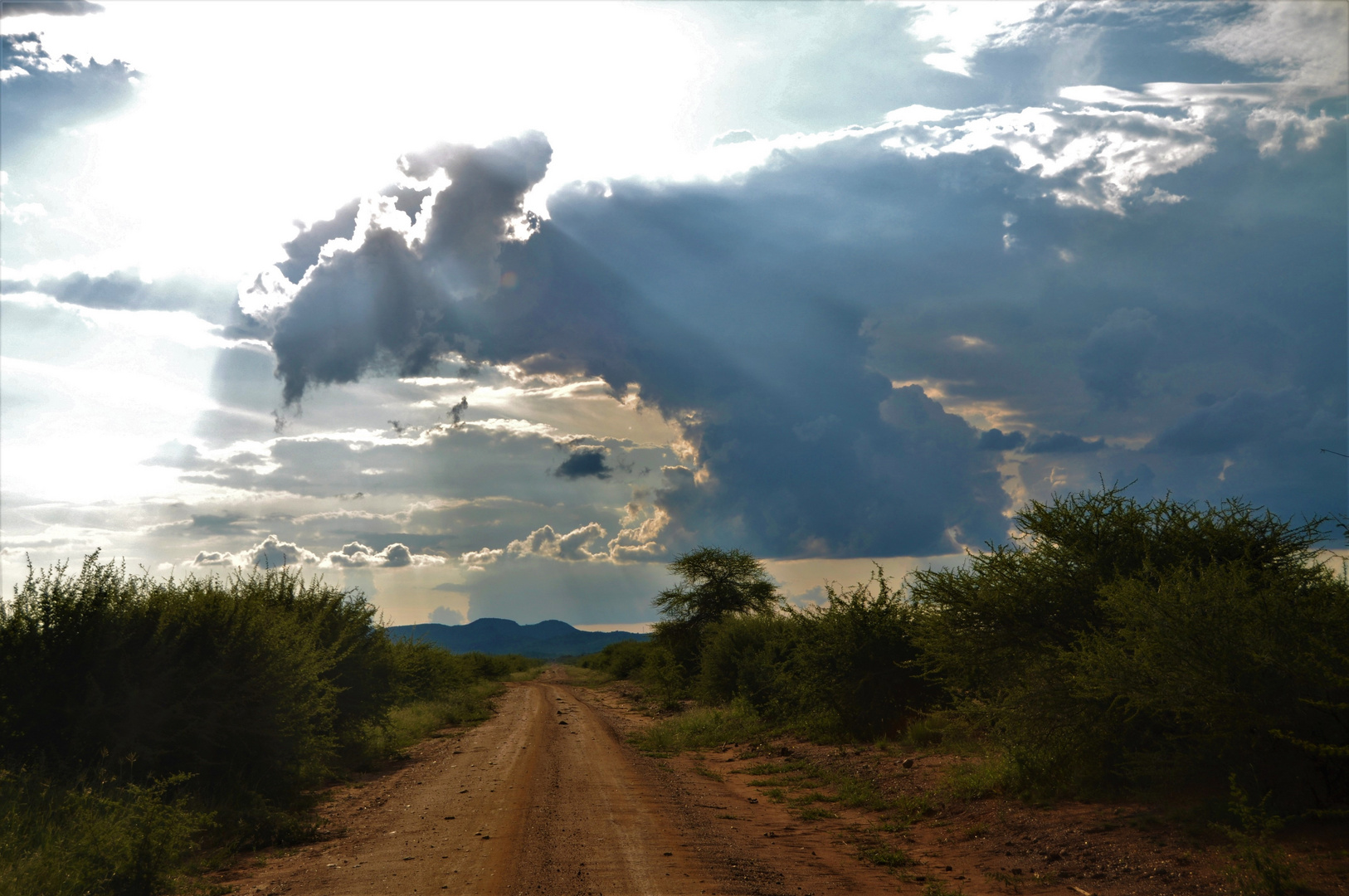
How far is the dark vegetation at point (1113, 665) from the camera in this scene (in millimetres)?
8758

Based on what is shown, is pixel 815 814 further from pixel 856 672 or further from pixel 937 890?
pixel 856 672

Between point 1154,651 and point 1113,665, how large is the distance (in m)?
0.70

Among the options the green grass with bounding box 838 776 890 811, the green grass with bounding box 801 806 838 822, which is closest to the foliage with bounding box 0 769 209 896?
the green grass with bounding box 801 806 838 822

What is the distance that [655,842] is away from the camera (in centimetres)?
1054

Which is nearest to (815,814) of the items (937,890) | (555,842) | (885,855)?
(885,855)

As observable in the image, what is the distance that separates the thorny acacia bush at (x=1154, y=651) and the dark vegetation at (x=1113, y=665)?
3 centimetres

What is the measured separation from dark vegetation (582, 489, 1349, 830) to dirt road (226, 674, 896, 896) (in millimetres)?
4014

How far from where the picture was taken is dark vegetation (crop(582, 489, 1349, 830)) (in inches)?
345

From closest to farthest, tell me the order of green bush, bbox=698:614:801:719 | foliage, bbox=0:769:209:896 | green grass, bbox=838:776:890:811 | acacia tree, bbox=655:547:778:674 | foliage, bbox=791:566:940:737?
foliage, bbox=0:769:209:896
green grass, bbox=838:776:890:811
foliage, bbox=791:566:940:737
green bush, bbox=698:614:801:719
acacia tree, bbox=655:547:778:674

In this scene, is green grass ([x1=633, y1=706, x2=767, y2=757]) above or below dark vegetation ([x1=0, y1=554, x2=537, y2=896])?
below

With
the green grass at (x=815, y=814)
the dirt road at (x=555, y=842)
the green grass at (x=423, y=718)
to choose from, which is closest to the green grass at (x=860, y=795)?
the green grass at (x=815, y=814)

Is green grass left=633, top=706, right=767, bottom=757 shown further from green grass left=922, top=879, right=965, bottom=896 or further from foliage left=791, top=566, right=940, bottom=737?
green grass left=922, top=879, right=965, bottom=896

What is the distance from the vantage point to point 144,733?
12609mm

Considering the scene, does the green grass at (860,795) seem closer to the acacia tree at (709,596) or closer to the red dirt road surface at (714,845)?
the red dirt road surface at (714,845)
